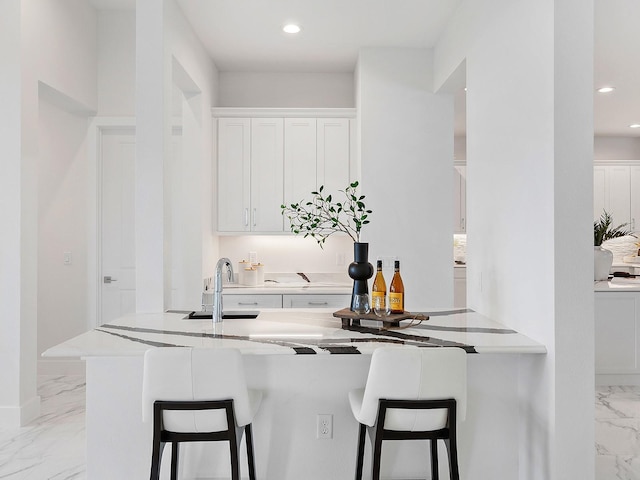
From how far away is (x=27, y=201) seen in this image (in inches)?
138

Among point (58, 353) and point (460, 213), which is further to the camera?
point (460, 213)

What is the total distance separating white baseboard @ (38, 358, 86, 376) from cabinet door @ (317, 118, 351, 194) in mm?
2588

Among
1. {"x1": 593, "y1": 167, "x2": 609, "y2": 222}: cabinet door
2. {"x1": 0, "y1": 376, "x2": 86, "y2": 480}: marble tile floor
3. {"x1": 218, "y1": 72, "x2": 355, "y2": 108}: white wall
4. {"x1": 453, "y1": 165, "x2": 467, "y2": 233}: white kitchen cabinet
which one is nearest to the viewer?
{"x1": 0, "y1": 376, "x2": 86, "y2": 480}: marble tile floor

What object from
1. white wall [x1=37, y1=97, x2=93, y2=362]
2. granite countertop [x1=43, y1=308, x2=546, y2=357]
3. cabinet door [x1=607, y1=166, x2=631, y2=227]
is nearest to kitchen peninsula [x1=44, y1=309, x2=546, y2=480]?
granite countertop [x1=43, y1=308, x2=546, y2=357]

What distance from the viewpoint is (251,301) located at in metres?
4.35

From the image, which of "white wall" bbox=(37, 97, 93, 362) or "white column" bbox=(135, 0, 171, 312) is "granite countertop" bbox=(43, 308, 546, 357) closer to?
"white column" bbox=(135, 0, 171, 312)

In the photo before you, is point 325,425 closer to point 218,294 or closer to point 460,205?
point 218,294

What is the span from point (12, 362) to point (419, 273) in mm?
2942

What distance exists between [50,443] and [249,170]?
2572mm

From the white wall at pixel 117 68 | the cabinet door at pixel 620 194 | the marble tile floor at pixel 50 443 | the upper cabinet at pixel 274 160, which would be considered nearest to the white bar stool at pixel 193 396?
the marble tile floor at pixel 50 443

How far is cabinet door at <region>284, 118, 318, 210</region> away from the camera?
4.69m

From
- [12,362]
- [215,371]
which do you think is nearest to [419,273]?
[215,371]

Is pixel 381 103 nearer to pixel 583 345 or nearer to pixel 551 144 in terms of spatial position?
pixel 551 144

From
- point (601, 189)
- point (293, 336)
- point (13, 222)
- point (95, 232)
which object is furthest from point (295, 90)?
point (601, 189)
